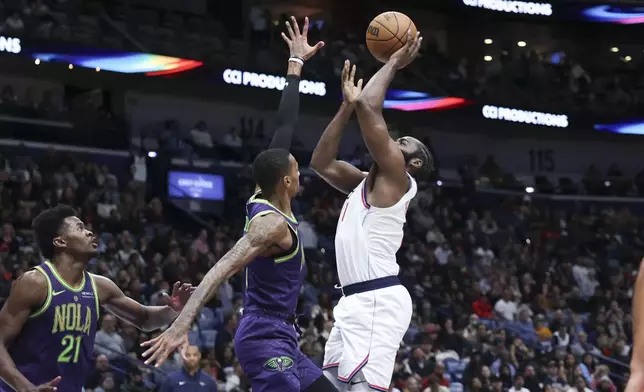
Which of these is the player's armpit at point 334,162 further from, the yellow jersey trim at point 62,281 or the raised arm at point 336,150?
the yellow jersey trim at point 62,281

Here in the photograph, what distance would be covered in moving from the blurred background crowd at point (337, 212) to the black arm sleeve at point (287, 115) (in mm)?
4069

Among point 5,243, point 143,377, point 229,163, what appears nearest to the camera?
point 143,377

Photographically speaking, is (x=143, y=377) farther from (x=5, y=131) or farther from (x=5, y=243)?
(x=5, y=131)

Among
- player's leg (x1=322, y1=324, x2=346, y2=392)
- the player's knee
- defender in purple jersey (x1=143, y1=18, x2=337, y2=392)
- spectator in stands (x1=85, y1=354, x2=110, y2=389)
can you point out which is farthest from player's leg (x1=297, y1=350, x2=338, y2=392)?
spectator in stands (x1=85, y1=354, x2=110, y2=389)

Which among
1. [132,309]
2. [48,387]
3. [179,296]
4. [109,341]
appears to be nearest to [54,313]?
[48,387]

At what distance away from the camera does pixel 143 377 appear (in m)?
12.0

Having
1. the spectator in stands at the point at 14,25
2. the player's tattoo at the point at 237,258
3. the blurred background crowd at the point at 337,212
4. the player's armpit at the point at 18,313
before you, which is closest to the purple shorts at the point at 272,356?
the player's tattoo at the point at 237,258

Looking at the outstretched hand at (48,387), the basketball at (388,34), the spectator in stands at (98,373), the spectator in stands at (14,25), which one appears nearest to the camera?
the outstretched hand at (48,387)

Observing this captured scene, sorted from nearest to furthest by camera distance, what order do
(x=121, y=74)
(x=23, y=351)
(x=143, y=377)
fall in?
(x=23, y=351), (x=143, y=377), (x=121, y=74)

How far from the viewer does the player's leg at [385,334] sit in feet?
18.3

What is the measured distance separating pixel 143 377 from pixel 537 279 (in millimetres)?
11105

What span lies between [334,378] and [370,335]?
324 millimetres

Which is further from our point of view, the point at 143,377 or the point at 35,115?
the point at 35,115

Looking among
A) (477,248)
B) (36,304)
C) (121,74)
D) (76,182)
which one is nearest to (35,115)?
(76,182)
